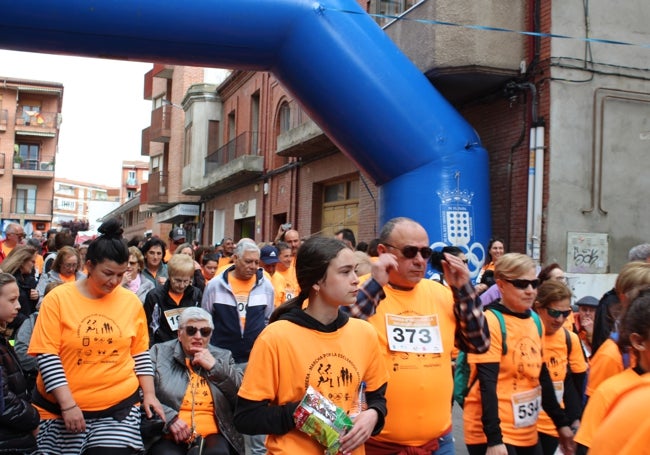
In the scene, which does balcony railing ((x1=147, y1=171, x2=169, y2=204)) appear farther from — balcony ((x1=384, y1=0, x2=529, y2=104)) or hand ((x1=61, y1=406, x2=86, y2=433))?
hand ((x1=61, y1=406, x2=86, y2=433))

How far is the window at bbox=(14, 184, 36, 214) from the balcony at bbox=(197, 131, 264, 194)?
31.8m

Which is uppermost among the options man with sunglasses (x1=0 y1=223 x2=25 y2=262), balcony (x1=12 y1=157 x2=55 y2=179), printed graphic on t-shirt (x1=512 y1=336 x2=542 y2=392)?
balcony (x1=12 y1=157 x2=55 y2=179)

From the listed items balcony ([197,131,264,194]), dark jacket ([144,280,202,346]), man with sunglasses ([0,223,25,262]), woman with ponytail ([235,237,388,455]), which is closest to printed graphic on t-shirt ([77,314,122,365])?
woman with ponytail ([235,237,388,455])

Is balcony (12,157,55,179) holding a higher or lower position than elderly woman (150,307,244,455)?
higher

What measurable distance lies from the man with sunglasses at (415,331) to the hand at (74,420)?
168 centimetres

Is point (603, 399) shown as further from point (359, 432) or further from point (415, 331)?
point (415, 331)

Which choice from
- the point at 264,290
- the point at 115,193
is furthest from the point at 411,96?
the point at 115,193

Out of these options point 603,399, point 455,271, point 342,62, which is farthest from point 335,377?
point 342,62

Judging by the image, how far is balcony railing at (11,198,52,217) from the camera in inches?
2093

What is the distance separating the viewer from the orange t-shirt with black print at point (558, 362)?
14.4ft

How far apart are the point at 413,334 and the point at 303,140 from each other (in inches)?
506

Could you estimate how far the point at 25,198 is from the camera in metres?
53.8

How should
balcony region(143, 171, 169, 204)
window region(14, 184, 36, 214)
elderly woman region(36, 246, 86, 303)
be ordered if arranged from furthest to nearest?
window region(14, 184, 36, 214)
balcony region(143, 171, 169, 204)
elderly woman region(36, 246, 86, 303)

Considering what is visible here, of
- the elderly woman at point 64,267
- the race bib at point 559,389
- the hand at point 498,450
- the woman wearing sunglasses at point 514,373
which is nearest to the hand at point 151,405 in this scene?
the woman wearing sunglasses at point 514,373
